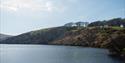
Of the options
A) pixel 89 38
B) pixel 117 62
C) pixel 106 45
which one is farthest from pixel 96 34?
pixel 117 62

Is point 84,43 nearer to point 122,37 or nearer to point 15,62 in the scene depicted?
point 122,37

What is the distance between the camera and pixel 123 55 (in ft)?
288

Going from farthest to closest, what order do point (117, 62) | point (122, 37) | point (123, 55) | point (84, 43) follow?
point (84, 43), point (122, 37), point (123, 55), point (117, 62)

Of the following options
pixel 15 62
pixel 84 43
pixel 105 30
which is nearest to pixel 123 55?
pixel 15 62

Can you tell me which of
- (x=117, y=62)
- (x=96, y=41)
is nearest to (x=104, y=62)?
(x=117, y=62)

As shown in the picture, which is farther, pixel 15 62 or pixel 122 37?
pixel 122 37

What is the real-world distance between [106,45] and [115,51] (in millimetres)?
53242

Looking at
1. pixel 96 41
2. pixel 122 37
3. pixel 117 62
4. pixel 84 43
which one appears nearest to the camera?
pixel 117 62

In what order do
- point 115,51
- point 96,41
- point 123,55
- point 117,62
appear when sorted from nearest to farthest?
point 117,62, point 123,55, point 115,51, point 96,41

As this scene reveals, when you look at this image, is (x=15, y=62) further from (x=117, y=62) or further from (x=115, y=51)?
(x=115, y=51)

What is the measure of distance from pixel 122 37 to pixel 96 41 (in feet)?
105

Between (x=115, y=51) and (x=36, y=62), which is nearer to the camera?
(x=36, y=62)

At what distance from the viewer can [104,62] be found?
238 feet

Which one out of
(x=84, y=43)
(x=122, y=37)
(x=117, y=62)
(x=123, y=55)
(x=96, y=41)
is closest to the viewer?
(x=117, y=62)
